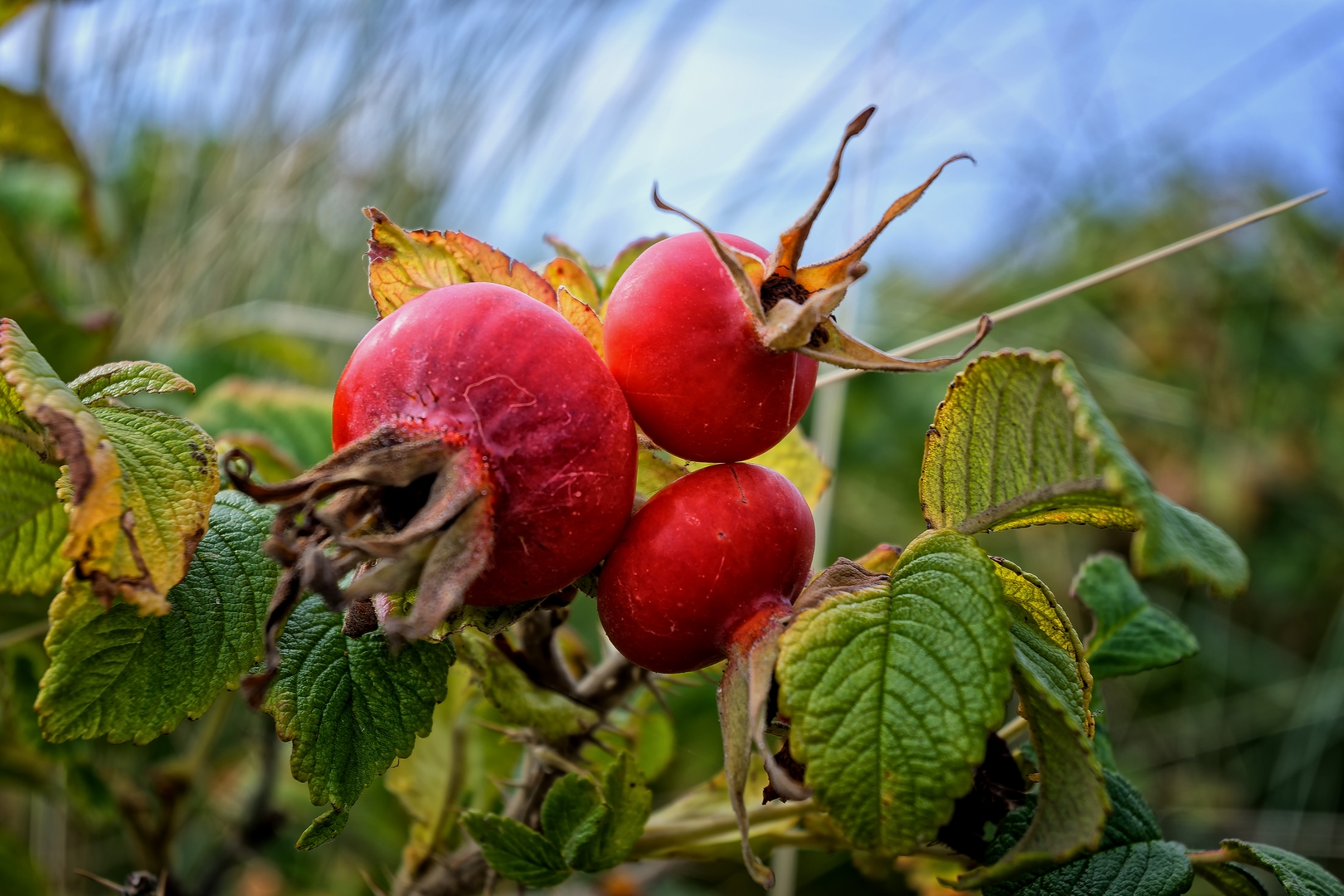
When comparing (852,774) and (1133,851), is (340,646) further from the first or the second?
(1133,851)

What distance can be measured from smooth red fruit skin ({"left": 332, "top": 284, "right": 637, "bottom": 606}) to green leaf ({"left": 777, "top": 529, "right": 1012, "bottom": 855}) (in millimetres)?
123

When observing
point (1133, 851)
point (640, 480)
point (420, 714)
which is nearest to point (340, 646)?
point (420, 714)

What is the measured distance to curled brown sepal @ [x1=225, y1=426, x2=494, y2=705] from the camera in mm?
424

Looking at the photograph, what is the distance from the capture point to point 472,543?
0.44 m

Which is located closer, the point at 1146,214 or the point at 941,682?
the point at 941,682

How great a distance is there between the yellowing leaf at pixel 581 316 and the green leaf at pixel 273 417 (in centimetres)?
58

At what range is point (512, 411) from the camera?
1.52 ft

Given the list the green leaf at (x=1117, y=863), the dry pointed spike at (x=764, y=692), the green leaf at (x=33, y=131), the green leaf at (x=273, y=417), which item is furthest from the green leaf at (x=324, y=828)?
→ the green leaf at (x=33, y=131)

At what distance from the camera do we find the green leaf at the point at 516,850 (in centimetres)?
57

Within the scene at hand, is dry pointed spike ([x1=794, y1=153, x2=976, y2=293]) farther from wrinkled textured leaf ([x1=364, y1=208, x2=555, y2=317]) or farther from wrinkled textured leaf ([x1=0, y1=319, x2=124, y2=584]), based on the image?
wrinkled textured leaf ([x1=0, y1=319, x2=124, y2=584])

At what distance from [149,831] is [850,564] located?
2.57 ft

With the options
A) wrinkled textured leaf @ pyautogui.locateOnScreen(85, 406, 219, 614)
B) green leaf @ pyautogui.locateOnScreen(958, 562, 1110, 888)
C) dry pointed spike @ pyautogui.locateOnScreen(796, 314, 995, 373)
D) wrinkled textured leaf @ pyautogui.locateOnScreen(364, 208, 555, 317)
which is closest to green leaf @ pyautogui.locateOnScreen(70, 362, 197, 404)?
wrinkled textured leaf @ pyautogui.locateOnScreen(85, 406, 219, 614)

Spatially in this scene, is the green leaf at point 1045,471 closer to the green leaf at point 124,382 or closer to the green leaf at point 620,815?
the green leaf at point 620,815

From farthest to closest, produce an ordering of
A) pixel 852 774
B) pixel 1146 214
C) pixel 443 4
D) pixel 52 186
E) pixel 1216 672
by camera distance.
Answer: pixel 1146 214 → pixel 1216 672 → pixel 443 4 → pixel 52 186 → pixel 852 774
